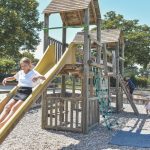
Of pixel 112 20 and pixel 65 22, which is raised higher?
pixel 112 20

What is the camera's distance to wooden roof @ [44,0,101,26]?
1010 cm

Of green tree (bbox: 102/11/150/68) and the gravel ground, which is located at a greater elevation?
green tree (bbox: 102/11/150/68)

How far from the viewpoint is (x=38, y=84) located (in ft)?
24.6

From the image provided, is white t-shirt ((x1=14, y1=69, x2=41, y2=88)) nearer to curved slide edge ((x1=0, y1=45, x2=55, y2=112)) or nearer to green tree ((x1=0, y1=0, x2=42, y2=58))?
curved slide edge ((x1=0, y1=45, x2=55, y2=112))

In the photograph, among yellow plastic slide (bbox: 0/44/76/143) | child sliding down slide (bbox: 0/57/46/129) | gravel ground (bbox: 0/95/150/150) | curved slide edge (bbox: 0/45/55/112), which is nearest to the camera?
yellow plastic slide (bbox: 0/44/76/143)

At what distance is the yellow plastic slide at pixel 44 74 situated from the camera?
6.07 m

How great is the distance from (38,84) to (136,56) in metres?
38.1

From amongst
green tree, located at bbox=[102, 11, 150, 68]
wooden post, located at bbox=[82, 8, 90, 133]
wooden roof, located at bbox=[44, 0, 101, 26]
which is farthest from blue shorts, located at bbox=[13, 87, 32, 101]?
green tree, located at bbox=[102, 11, 150, 68]

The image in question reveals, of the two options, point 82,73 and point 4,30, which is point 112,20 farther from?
point 82,73

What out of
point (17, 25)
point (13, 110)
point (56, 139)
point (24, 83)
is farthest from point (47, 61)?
point (17, 25)

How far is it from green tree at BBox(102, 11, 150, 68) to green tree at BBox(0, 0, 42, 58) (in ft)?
35.7

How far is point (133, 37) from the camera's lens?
4491cm

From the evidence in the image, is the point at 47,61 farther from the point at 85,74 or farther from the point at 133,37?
the point at 133,37

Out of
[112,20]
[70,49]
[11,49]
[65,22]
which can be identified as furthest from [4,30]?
[70,49]
